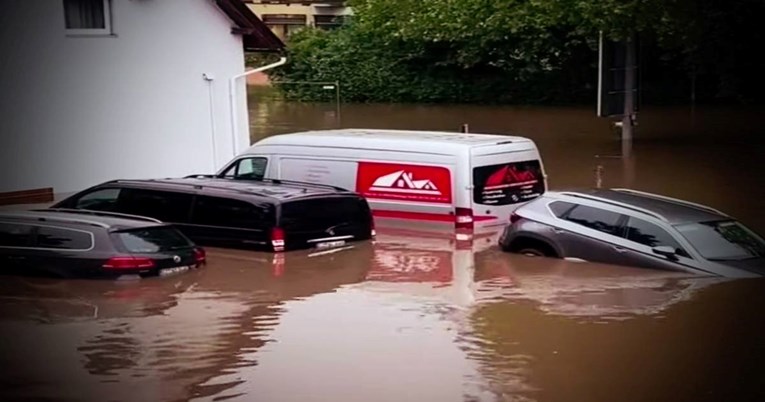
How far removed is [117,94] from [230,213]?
19.7 feet

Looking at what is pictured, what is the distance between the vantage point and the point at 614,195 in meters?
16.2

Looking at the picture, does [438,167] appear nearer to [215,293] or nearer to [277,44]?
[215,293]

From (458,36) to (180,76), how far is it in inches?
932

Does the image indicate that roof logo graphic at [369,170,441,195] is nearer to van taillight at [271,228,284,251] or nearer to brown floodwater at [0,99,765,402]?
brown floodwater at [0,99,765,402]

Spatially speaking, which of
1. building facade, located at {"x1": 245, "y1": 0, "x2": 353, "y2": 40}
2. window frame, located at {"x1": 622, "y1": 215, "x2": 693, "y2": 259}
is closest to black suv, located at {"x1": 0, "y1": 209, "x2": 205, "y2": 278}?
window frame, located at {"x1": 622, "y1": 215, "x2": 693, "y2": 259}

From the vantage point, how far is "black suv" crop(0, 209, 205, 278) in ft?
48.3

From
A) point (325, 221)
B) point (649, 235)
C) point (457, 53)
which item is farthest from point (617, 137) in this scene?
point (649, 235)

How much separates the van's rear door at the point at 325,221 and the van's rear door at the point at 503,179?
172 centimetres

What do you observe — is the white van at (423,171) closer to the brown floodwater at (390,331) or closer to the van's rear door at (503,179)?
the van's rear door at (503,179)

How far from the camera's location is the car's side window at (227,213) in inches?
652

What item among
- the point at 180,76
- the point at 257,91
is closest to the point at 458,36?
the point at 257,91

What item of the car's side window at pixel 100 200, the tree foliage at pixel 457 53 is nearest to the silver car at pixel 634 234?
the car's side window at pixel 100 200

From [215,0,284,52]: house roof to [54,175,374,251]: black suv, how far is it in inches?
263

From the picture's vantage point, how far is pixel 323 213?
17000 millimetres
